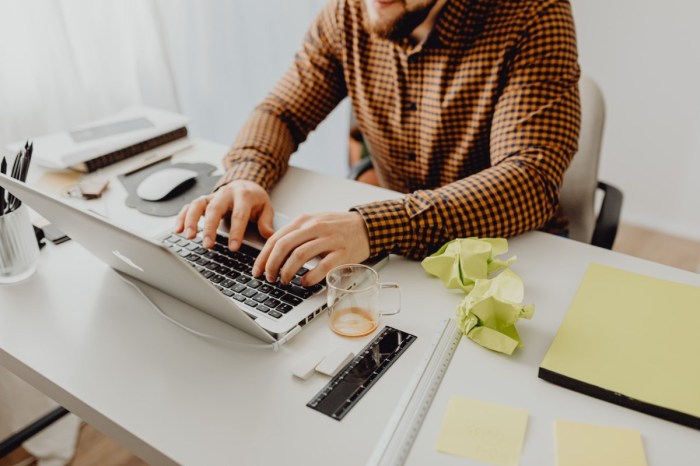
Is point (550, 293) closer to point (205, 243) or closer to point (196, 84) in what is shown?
point (205, 243)

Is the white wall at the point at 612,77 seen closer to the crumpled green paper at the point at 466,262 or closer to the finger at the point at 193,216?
the finger at the point at 193,216

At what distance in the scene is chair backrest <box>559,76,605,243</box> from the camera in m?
1.34

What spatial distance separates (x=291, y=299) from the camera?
846 millimetres

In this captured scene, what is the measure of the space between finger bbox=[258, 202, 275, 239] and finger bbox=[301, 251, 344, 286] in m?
0.16

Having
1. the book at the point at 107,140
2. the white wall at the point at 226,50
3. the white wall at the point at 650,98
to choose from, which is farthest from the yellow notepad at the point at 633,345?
the white wall at the point at 650,98

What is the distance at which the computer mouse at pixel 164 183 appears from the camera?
116 cm

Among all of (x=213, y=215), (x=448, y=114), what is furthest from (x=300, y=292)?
(x=448, y=114)

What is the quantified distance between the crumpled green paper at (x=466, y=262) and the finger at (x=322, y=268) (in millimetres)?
136

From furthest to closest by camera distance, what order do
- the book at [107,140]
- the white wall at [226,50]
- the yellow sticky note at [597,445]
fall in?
the white wall at [226,50], the book at [107,140], the yellow sticky note at [597,445]

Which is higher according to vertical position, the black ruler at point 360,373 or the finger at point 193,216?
the finger at point 193,216

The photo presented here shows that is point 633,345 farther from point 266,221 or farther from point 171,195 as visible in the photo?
point 171,195

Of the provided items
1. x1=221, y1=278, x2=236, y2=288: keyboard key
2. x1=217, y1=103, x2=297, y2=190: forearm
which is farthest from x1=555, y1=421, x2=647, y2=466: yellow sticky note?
x1=217, y1=103, x2=297, y2=190: forearm

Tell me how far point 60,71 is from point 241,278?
110 centimetres

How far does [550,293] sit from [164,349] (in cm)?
55
